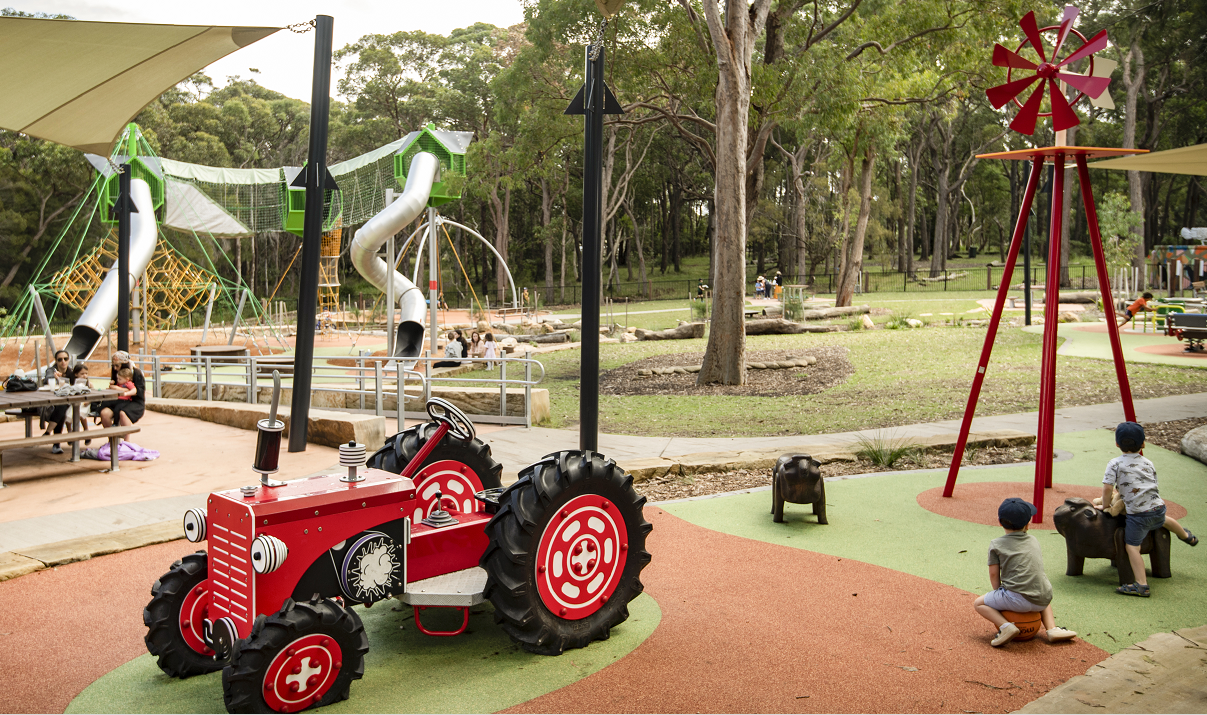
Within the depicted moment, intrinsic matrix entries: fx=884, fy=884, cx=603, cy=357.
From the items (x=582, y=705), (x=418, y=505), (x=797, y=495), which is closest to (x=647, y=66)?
(x=797, y=495)

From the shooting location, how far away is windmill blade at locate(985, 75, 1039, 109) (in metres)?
7.20

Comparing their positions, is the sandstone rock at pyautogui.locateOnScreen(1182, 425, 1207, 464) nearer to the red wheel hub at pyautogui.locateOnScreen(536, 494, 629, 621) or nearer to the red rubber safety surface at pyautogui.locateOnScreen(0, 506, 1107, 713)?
the red rubber safety surface at pyautogui.locateOnScreen(0, 506, 1107, 713)

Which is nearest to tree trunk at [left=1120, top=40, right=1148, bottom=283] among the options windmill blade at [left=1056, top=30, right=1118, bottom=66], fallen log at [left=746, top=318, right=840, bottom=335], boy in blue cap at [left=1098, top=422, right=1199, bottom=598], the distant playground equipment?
fallen log at [left=746, top=318, right=840, bottom=335]

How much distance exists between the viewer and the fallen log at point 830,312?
30.3 metres

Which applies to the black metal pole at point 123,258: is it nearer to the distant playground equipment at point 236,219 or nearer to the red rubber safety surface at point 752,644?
the distant playground equipment at point 236,219

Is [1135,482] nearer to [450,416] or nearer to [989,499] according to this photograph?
[989,499]

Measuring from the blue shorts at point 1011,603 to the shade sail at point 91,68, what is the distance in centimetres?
613

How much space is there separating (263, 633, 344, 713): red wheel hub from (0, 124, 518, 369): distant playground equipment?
571 inches

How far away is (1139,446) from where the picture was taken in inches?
211

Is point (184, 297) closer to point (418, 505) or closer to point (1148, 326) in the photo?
point (418, 505)

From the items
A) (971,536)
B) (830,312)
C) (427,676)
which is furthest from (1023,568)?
(830,312)

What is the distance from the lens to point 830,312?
101ft

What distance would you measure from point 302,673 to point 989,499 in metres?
5.96

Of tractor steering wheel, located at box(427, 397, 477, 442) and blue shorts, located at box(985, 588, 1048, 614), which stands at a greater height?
tractor steering wheel, located at box(427, 397, 477, 442)
